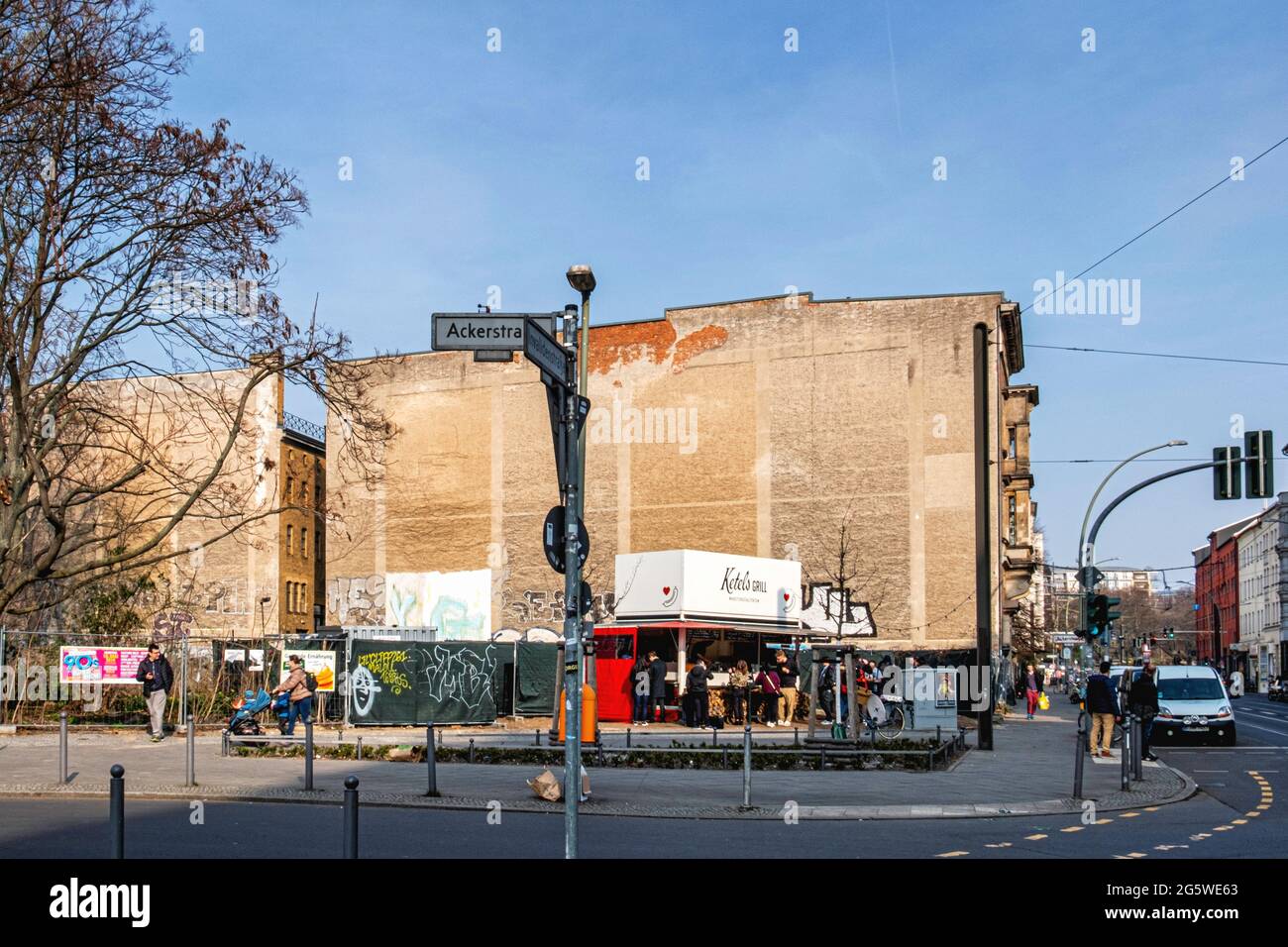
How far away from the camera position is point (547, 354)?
26.2 ft

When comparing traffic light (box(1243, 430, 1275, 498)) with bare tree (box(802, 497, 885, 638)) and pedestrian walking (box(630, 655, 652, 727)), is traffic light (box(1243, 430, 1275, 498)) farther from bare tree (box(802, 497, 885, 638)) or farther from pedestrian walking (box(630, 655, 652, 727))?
bare tree (box(802, 497, 885, 638))

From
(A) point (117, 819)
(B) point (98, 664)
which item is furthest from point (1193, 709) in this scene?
(A) point (117, 819)

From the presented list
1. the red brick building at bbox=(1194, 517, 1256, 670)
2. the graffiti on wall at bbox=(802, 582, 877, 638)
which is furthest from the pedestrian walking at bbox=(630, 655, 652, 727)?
the red brick building at bbox=(1194, 517, 1256, 670)

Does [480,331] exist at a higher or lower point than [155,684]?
higher

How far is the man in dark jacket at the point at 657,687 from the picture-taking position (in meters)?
32.0

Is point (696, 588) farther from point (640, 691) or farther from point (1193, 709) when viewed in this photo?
point (1193, 709)

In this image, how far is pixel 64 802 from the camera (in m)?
15.5

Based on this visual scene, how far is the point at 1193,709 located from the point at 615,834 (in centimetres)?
2122

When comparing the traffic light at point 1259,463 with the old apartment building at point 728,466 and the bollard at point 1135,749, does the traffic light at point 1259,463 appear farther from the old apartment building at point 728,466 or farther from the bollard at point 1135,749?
the old apartment building at point 728,466

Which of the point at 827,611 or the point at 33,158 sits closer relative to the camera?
the point at 33,158

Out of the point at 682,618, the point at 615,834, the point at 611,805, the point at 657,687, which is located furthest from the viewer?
the point at 682,618

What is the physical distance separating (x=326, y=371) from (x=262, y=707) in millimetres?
7312
